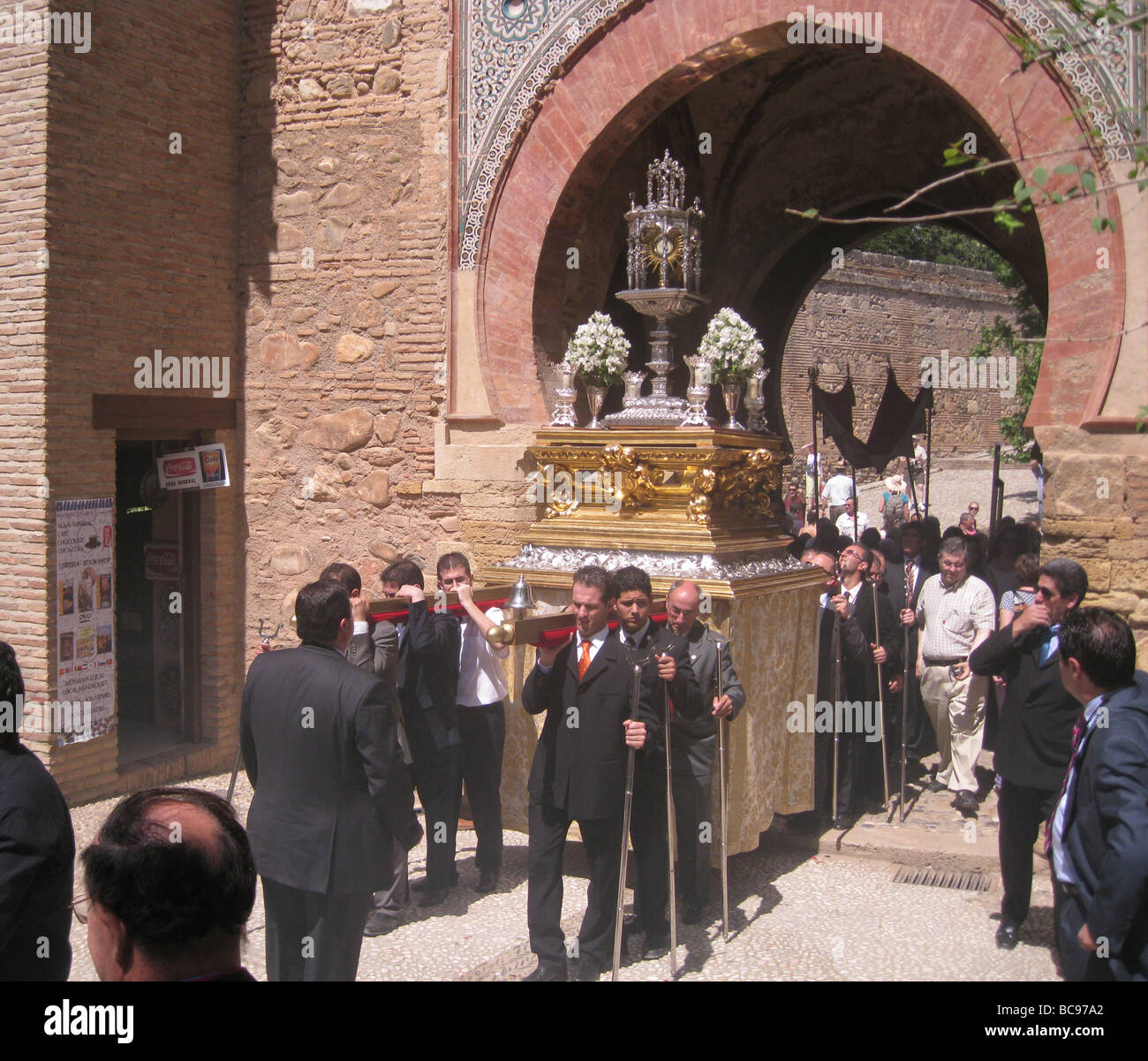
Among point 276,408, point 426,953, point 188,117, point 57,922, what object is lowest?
point 426,953

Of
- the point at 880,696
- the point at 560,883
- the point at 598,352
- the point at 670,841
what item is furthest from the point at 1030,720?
the point at 598,352

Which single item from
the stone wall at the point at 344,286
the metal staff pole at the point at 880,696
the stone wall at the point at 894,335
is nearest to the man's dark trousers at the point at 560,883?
the metal staff pole at the point at 880,696

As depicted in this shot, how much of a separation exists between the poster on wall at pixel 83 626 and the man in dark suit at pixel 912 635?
5.25 m

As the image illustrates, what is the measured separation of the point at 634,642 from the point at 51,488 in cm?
428

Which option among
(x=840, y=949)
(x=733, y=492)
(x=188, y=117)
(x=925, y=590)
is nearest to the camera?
(x=840, y=949)

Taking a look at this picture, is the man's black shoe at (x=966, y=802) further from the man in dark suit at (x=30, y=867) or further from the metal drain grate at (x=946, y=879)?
the man in dark suit at (x=30, y=867)

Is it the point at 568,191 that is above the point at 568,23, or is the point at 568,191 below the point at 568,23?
below

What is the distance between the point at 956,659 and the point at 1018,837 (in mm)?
2214

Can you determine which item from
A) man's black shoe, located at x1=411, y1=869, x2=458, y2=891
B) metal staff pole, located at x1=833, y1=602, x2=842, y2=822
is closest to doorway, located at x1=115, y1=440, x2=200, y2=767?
man's black shoe, located at x1=411, y1=869, x2=458, y2=891

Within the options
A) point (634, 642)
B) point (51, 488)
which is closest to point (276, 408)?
point (51, 488)

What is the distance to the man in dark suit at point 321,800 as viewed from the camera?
396 cm

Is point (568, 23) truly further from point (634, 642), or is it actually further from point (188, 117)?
point (634, 642)

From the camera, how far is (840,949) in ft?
16.9

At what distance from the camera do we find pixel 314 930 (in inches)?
159
